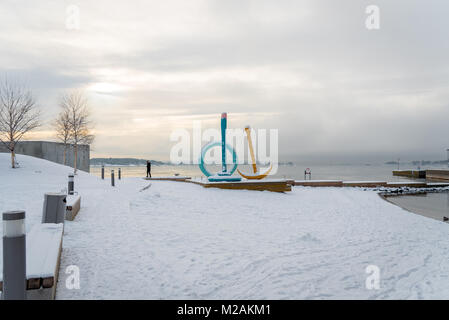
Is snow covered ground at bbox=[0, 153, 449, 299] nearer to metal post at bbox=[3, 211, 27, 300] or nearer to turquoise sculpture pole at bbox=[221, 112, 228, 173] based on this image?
metal post at bbox=[3, 211, 27, 300]

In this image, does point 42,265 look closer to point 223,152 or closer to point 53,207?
point 53,207

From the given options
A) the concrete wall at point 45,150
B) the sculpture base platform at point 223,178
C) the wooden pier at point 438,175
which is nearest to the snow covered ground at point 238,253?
the sculpture base platform at point 223,178

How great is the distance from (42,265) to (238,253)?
152 inches

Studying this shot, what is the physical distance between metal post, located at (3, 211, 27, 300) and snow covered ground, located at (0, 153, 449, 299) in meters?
1.02

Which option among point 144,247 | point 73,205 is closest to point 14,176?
point 73,205

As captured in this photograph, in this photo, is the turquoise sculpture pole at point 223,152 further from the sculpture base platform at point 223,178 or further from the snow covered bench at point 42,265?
the snow covered bench at point 42,265

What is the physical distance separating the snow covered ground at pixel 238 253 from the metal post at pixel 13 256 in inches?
40.3

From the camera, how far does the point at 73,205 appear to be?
8469mm

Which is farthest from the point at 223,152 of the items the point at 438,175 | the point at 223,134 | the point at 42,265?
the point at 438,175

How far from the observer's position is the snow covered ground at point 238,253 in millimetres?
4832

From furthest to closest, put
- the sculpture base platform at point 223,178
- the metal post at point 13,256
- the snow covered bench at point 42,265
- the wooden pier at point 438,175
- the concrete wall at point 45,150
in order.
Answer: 1. the wooden pier at point 438,175
2. the concrete wall at point 45,150
3. the sculpture base platform at point 223,178
4. the snow covered bench at point 42,265
5. the metal post at point 13,256

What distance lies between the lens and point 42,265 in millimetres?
3920

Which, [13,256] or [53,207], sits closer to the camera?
[13,256]
